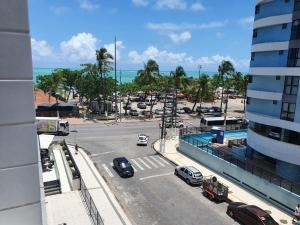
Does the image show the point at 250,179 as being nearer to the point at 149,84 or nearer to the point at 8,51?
the point at 8,51

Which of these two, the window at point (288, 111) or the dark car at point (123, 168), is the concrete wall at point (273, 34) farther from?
the dark car at point (123, 168)

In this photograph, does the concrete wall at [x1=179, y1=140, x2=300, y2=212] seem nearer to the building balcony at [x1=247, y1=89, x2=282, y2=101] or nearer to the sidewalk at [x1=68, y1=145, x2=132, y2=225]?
the building balcony at [x1=247, y1=89, x2=282, y2=101]

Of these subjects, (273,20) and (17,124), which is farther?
(273,20)

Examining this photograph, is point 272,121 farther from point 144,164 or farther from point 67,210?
point 67,210

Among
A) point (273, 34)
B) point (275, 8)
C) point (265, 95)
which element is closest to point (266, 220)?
point (265, 95)

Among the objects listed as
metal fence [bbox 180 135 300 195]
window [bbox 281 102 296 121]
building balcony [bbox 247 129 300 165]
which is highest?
window [bbox 281 102 296 121]

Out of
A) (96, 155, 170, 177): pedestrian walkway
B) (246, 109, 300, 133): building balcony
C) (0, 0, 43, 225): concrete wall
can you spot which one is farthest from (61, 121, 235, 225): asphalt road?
(0, 0, 43, 225): concrete wall

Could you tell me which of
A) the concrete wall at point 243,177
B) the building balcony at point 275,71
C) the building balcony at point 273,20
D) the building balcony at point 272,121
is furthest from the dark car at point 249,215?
the building balcony at point 273,20
